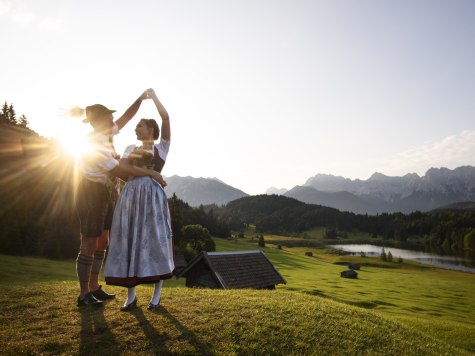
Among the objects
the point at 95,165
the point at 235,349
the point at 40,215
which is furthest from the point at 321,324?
the point at 40,215

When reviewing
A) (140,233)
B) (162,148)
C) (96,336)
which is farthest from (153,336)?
(162,148)

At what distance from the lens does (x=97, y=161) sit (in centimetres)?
666

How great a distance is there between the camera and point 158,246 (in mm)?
6492

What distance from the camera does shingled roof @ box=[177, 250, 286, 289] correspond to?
24.2 m

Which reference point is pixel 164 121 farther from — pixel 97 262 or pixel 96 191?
pixel 97 262

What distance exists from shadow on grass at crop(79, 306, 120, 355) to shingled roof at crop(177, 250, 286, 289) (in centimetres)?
1658

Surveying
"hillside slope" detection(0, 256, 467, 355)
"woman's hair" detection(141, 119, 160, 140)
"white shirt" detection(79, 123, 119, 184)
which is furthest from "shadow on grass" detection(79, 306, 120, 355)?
"woman's hair" detection(141, 119, 160, 140)

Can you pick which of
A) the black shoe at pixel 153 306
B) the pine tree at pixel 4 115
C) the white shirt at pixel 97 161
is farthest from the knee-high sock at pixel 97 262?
the pine tree at pixel 4 115

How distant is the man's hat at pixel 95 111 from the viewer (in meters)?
7.15

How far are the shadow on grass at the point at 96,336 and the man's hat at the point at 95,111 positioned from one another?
423 cm

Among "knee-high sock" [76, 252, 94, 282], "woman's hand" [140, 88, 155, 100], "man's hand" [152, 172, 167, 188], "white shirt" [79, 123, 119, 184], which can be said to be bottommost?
"knee-high sock" [76, 252, 94, 282]

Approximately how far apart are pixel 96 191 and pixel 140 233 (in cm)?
139

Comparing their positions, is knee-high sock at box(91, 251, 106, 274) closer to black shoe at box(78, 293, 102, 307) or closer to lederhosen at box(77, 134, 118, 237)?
black shoe at box(78, 293, 102, 307)

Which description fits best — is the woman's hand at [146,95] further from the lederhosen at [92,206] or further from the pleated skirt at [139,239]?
the lederhosen at [92,206]
